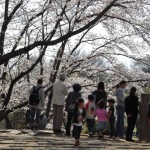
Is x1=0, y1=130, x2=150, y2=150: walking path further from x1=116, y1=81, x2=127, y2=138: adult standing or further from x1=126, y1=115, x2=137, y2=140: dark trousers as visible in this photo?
x1=116, y1=81, x2=127, y2=138: adult standing

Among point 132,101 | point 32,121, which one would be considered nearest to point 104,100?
point 132,101

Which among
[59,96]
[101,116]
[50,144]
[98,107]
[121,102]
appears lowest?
[50,144]

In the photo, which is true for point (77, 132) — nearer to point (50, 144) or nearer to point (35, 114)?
point (50, 144)

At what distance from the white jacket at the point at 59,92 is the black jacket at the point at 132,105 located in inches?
72.1

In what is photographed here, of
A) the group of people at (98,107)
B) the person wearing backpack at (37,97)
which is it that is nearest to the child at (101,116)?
the group of people at (98,107)

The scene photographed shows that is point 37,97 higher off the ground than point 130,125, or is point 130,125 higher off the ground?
point 37,97

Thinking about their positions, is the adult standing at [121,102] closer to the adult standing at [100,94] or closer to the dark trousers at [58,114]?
the adult standing at [100,94]

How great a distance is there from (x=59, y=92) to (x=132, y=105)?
85.1 inches

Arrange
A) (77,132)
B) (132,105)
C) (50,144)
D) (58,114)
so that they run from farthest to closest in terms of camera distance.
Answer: (58,114)
(132,105)
(77,132)
(50,144)

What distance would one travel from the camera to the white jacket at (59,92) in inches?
437

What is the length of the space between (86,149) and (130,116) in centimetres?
282

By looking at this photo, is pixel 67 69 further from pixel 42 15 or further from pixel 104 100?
pixel 104 100

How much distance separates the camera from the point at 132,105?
10.7 meters

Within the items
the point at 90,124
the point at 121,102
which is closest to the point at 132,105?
the point at 121,102
